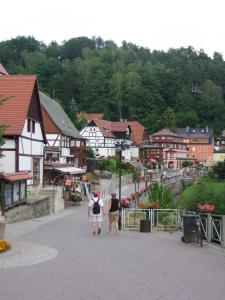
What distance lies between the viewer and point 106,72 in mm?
136625

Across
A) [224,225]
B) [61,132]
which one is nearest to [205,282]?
[224,225]

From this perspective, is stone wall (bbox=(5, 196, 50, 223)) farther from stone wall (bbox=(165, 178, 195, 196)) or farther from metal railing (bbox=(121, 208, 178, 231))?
stone wall (bbox=(165, 178, 195, 196))

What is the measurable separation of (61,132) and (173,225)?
28475 mm

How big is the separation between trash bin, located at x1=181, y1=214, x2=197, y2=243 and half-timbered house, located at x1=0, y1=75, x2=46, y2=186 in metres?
14.6

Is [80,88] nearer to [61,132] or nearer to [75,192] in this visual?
[61,132]

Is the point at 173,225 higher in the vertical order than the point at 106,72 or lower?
lower

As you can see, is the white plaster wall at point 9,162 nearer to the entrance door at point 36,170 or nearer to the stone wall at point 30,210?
the stone wall at point 30,210

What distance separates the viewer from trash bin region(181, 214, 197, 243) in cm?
1570

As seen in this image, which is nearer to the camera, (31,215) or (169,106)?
(31,215)

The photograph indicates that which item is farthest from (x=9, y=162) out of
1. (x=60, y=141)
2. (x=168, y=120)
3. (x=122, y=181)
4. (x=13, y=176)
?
(x=168, y=120)

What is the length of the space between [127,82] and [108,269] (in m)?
122

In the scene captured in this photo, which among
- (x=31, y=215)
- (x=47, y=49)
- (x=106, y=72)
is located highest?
(x=47, y=49)

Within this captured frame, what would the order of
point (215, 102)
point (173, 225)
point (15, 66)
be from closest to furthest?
point (173, 225) → point (15, 66) → point (215, 102)

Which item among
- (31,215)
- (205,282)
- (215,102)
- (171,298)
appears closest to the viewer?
(171,298)
